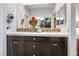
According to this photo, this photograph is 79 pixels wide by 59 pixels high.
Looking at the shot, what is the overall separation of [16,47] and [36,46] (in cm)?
50

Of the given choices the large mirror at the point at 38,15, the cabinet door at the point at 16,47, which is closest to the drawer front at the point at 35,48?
the cabinet door at the point at 16,47

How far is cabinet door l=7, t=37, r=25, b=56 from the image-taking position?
3459 mm

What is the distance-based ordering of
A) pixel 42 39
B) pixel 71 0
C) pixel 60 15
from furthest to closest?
pixel 60 15 < pixel 42 39 < pixel 71 0

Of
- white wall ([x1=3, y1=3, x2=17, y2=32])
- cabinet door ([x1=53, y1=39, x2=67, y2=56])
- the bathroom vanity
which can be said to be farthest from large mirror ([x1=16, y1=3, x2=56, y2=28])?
cabinet door ([x1=53, y1=39, x2=67, y2=56])

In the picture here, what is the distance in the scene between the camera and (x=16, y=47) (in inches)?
137

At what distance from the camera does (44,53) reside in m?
3.40

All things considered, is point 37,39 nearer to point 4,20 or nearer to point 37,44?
point 37,44

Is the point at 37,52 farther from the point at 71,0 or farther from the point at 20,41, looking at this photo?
the point at 71,0

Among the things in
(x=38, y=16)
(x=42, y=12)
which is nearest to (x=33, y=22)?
(x=38, y=16)

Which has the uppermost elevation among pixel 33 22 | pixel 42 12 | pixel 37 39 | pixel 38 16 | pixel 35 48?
pixel 42 12

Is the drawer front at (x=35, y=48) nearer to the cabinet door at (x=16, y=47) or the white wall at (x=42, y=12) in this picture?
the cabinet door at (x=16, y=47)

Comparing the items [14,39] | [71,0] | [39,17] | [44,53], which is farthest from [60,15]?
[71,0]

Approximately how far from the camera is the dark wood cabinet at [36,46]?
3.36 m

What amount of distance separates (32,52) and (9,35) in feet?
2.31
